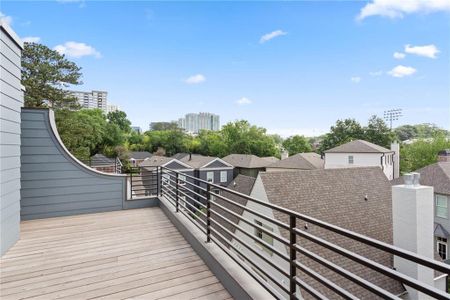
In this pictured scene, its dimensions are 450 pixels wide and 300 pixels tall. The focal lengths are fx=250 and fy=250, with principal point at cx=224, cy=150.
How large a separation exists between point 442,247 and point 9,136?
655 inches

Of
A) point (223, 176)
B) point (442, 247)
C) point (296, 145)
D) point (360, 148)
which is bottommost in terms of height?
point (442, 247)

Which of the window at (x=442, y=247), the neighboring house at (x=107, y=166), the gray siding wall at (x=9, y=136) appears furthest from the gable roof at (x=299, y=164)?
the gray siding wall at (x=9, y=136)

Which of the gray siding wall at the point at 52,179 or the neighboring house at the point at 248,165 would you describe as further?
the neighboring house at the point at 248,165

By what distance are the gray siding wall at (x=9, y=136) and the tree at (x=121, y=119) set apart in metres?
46.9

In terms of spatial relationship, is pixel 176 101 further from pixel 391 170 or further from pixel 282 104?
pixel 391 170

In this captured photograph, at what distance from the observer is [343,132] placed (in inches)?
1513

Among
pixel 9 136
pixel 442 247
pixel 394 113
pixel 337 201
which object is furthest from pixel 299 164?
pixel 394 113

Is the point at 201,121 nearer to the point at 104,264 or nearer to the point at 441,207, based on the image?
the point at 441,207

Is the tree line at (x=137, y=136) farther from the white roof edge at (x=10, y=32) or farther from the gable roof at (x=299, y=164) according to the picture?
the white roof edge at (x=10, y=32)

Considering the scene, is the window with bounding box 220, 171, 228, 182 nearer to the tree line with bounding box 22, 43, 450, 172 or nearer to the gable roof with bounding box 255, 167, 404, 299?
the tree line with bounding box 22, 43, 450, 172

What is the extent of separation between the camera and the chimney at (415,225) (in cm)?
546

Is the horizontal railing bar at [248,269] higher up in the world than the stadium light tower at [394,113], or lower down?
lower down

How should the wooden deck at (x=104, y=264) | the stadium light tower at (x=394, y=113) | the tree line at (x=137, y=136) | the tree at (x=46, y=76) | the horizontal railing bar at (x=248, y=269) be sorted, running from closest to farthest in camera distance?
the horizontal railing bar at (x=248, y=269) → the wooden deck at (x=104, y=264) → the tree at (x=46, y=76) → the tree line at (x=137, y=136) → the stadium light tower at (x=394, y=113)

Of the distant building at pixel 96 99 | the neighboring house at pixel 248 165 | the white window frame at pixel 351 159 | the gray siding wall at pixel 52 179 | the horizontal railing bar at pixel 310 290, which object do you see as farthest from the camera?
the distant building at pixel 96 99
